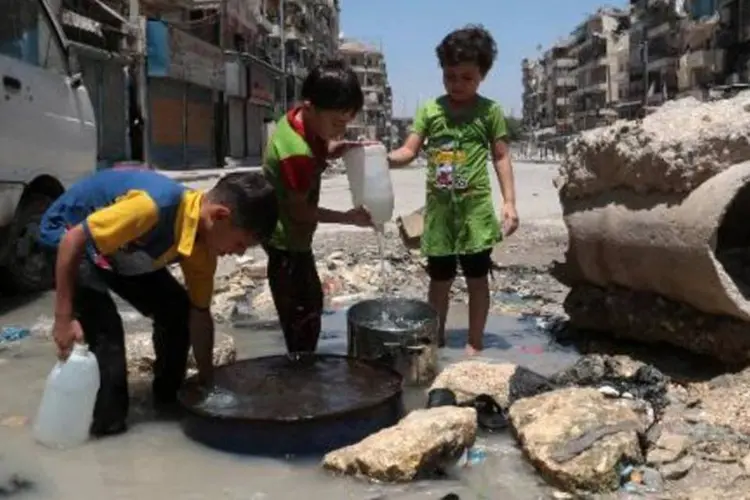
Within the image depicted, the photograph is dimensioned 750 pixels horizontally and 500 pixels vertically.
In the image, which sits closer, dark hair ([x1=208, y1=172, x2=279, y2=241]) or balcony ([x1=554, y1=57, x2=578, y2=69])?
dark hair ([x1=208, y1=172, x2=279, y2=241])

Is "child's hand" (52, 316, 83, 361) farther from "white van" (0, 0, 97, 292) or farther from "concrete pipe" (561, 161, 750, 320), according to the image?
"white van" (0, 0, 97, 292)

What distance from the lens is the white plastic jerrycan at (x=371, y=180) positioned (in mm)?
4039

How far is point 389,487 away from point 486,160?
239cm

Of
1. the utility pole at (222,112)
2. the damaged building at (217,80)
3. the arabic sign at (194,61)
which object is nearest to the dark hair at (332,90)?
the damaged building at (217,80)

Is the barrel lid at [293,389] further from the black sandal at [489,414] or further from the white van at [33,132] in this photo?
the white van at [33,132]

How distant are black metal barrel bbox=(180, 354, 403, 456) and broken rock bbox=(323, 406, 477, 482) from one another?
0.42ft

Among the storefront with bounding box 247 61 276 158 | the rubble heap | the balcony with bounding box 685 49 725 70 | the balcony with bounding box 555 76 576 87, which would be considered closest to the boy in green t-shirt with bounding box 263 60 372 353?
the rubble heap

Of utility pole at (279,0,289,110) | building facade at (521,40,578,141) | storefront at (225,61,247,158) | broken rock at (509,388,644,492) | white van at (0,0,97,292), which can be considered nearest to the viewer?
broken rock at (509,388,644,492)

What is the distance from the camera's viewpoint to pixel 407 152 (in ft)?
15.3

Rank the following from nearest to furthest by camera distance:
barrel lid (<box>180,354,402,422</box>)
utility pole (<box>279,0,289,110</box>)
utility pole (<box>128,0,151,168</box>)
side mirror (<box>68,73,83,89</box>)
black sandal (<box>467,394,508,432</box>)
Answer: barrel lid (<box>180,354,402,422</box>) → black sandal (<box>467,394,508,432</box>) → side mirror (<box>68,73,83,89</box>) → utility pole (<box>128,0,151,168</box>) → utility pole (<box>279,0,289,110</box>)

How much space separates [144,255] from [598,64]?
314 ft

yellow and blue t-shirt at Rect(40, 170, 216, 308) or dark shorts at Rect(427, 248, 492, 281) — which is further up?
yellow and blue t-shirt at Rect(40, 170, 216, 308)

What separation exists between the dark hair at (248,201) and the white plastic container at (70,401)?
0.69 meters

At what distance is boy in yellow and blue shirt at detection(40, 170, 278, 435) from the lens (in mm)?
3053
